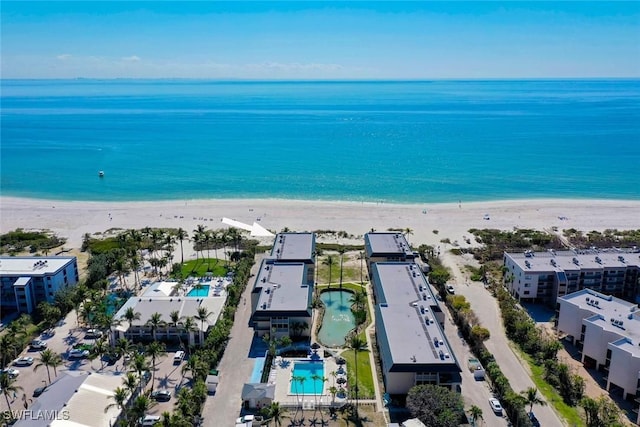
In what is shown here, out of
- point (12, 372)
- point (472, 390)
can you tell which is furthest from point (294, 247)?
point (12, 372)

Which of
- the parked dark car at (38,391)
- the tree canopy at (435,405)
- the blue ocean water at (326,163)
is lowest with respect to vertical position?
the parked dark car at (38,391)

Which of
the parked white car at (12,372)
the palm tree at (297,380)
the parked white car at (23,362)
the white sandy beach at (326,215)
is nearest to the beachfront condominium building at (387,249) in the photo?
the white sandy beach at (326,215)

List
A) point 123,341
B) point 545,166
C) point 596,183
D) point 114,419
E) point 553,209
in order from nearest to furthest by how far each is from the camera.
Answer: point 114,419 → point 123,341 → point 553,209 → point 596,183 → point 545,166

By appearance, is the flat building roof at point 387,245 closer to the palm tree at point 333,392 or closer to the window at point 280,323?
the window at point 280,323

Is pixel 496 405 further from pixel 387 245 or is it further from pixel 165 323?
pixel 165 323

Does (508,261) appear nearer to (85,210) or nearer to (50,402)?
(50,402)

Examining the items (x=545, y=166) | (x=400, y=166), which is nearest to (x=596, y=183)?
(x=545, y=166)

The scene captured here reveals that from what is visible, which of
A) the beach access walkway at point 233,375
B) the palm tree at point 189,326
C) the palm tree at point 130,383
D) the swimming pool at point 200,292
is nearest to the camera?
the palm tree at point 130,383
